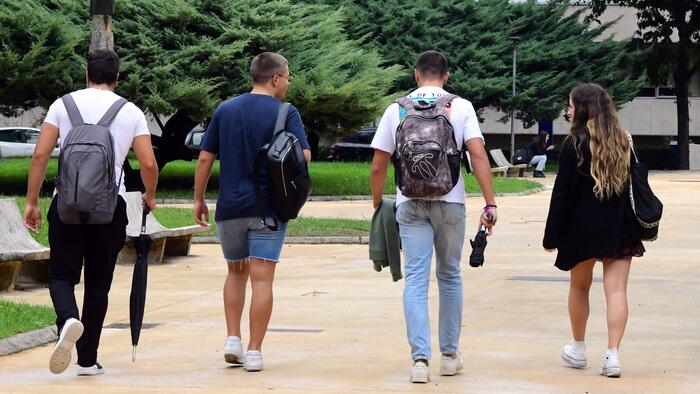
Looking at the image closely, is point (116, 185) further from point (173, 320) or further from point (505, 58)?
point (505, 58)

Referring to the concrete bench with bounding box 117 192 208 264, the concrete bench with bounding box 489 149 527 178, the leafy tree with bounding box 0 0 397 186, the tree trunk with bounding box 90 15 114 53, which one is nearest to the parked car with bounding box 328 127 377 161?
the concrete bench with bounding box 489 149 527 178

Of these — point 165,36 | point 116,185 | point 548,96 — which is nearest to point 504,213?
point 165,36

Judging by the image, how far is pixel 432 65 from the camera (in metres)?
8.13

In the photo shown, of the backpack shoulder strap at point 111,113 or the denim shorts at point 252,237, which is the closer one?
the backpack shoulder strap at point 111,113

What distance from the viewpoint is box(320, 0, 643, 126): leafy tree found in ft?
162

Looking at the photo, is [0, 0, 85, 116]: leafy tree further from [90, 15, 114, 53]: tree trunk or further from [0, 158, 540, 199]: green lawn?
[90, 15, 114, 53]: tree trunk

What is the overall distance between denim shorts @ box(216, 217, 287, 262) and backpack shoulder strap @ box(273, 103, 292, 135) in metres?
0.51

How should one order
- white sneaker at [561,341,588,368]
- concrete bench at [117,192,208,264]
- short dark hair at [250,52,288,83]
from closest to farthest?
short dark hair at [250,52,288,83], white sneaker at [561,341,588,368], concrete bench at [117,192,208,264]

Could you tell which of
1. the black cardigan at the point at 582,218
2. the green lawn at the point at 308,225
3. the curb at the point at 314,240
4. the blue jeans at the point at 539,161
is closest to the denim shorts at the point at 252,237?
the black cardigan at the point at 582,218

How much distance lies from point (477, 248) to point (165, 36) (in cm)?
2233

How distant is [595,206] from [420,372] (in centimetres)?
143

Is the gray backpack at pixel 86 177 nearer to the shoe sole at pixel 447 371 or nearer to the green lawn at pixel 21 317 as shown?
the green lawn at pixel 21 317

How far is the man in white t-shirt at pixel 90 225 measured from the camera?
7.83m

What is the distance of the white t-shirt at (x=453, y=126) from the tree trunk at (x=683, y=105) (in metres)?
44.9
